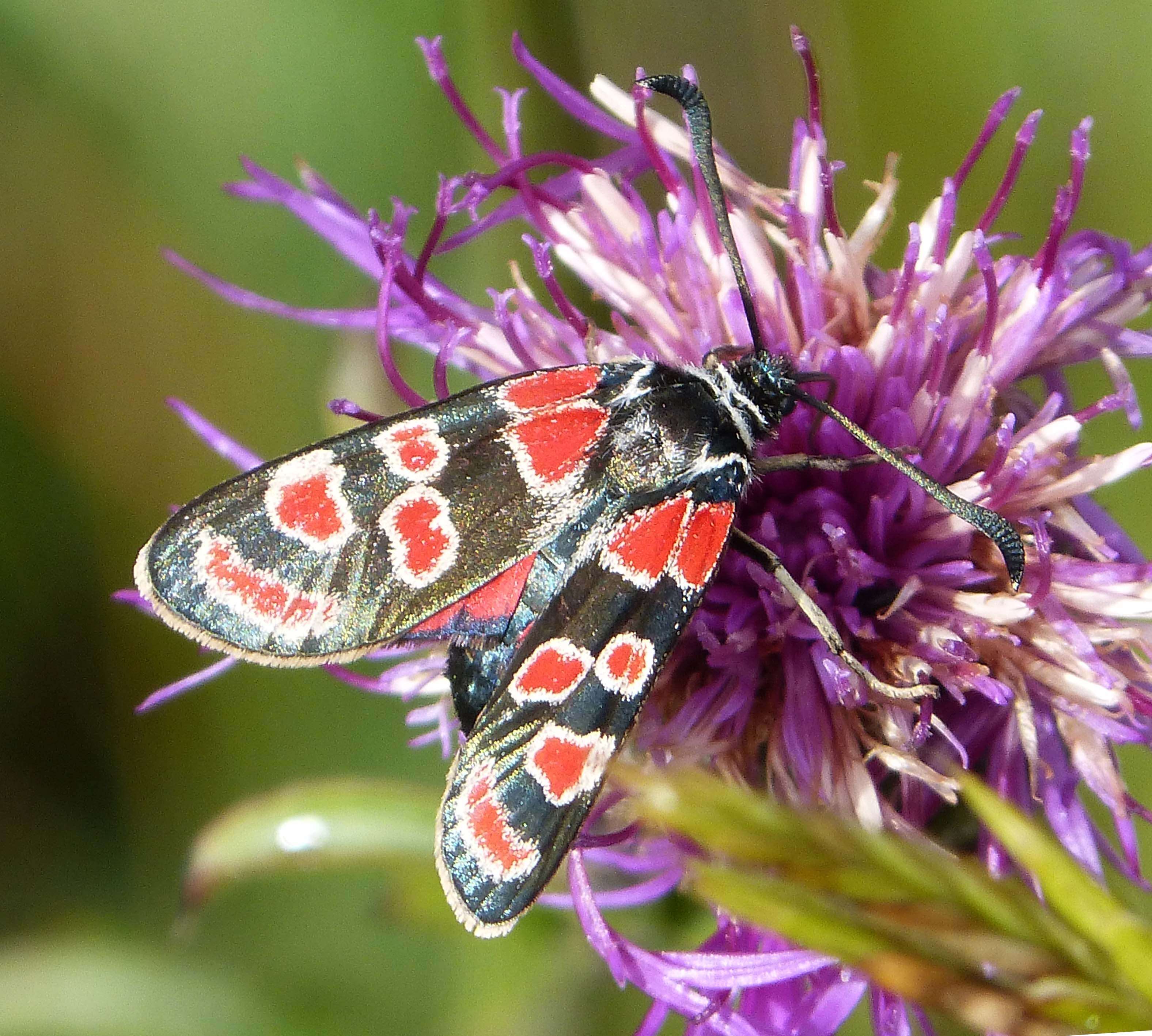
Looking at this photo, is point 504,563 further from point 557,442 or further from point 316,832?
point 316,832

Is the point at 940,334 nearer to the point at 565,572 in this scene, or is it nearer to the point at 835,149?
the point at 565,572

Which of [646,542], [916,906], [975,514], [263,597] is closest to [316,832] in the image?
[263,597]

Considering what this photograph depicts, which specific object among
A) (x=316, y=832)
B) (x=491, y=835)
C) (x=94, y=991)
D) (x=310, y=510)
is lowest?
(x=94, y=991)

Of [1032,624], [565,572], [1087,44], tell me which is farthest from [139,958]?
[1087,44]

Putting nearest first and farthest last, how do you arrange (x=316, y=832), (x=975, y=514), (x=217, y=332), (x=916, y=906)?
(x=916, y=906)
(x=975, y=514)
(x=316, y=832)
(x=217, y=332)

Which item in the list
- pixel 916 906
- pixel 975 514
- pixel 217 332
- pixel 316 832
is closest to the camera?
pixel 916 906

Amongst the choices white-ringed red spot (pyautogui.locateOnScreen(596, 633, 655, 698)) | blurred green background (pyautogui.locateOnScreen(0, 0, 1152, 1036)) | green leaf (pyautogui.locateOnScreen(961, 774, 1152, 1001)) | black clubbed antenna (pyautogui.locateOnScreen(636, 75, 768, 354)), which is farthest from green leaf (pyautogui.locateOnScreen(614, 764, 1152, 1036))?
blurred green background (pyautogui.locateOnScreen(0, 0, 1152, 1036))

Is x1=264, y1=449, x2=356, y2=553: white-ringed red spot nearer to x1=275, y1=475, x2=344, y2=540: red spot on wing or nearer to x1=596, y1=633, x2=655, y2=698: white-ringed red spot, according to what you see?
x1=275, y1=475, x2=344, y2=540: red spot on wing

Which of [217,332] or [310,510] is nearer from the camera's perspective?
[310,510]
